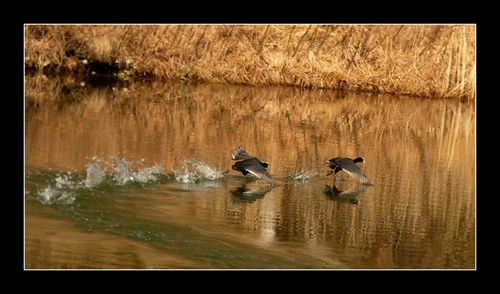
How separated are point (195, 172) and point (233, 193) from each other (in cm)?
69

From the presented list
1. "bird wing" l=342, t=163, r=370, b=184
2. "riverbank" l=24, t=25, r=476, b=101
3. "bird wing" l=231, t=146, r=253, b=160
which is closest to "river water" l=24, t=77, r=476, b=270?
"bird wing" l=342, t=163, r=370, b=184

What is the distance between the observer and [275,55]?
21.6 metres

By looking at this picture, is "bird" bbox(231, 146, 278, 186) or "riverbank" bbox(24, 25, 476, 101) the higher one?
"riverbank" bbox(24, 25, 476, 101)

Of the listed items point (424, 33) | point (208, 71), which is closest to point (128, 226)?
point (208, 71)

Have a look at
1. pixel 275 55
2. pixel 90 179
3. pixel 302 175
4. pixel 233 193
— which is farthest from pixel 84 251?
pixel 275 55

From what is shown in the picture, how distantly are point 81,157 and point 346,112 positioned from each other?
831cm

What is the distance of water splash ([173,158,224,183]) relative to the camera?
9.20m

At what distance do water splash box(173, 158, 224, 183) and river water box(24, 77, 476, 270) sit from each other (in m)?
0.02

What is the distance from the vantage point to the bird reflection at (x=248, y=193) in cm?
870

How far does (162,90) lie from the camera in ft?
64.0

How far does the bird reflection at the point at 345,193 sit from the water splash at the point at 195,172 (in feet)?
4.10

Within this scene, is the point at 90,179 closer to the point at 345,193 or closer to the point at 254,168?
the point at 254,168

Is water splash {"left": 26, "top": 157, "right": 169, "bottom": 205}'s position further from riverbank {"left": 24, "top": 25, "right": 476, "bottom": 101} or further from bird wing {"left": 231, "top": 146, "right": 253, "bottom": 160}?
riverbank {"left": 24, "top": 25, "right": 476, "bottom": 101}

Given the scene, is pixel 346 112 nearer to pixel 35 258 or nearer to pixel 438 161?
pixel 438 161
